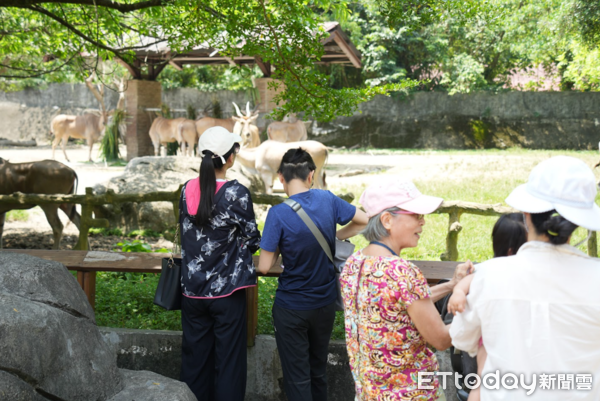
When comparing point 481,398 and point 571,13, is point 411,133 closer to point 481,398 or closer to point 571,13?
point 571,13

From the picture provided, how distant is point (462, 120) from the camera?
22812 millimetres

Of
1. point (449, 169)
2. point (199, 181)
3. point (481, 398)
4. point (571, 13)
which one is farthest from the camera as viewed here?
point (449, 169)

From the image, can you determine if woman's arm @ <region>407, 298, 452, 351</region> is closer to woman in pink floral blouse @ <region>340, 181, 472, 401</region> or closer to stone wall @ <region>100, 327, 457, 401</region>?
woman in pink floral blouse @ <region>340, 181, 472, 401</region>

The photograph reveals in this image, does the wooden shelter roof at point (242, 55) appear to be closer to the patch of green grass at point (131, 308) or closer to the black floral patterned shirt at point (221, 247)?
the patch of green grass at point (131, 308)

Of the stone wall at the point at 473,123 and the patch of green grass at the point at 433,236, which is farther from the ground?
the stone wall at the point at 473,123

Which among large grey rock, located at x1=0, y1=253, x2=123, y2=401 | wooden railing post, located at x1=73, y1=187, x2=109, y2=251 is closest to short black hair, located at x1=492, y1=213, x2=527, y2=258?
large grey rock, located at x1=0, y1=253, x2=123, y2=401

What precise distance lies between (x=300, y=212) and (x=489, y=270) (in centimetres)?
137

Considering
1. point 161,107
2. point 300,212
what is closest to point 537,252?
point 300,212

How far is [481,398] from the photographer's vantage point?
80.7 inches

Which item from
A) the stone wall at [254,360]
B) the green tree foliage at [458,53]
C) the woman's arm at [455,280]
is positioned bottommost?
the stone wall at [254,360]

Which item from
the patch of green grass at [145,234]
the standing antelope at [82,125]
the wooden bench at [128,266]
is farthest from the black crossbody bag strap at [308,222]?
the standing antelope at [82,125]

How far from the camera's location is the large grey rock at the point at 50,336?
2.72 m

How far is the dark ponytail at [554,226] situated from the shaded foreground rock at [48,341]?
6.86ft

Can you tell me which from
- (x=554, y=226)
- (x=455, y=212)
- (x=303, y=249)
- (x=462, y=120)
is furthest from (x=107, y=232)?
(x=462, y=120)
